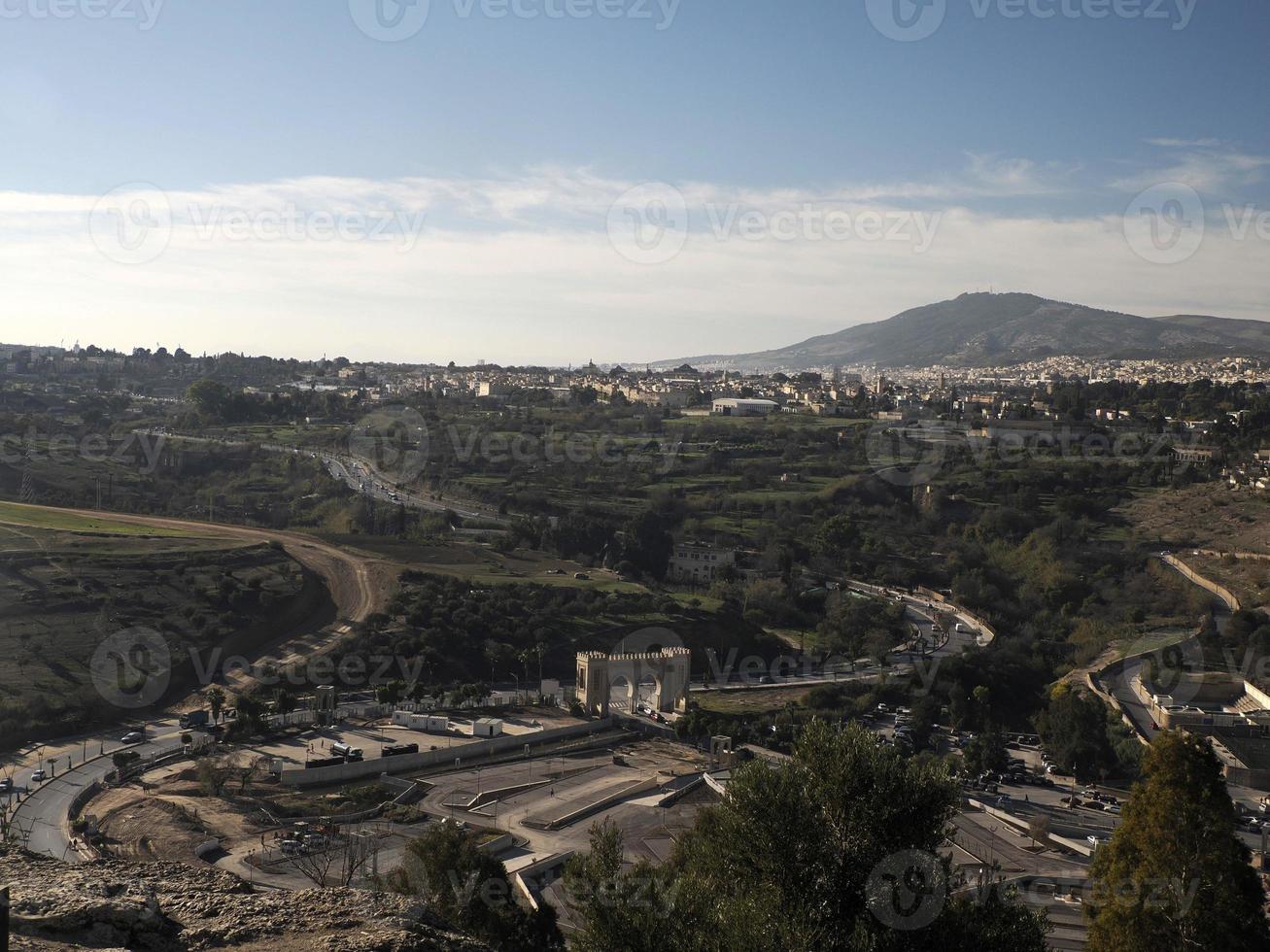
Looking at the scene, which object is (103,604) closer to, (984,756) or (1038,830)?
(984,756)

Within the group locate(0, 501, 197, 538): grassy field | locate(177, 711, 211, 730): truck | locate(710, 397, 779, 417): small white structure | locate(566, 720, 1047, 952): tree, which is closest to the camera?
locate(566, 720, 1047, 952): tree

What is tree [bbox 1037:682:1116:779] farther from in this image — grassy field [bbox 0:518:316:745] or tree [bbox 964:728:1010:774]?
grassy field [bbox 0:518:316:745]

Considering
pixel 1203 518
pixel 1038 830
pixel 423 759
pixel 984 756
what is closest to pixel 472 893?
pixel 423 759

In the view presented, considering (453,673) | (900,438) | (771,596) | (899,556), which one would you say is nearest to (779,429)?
(900,438)

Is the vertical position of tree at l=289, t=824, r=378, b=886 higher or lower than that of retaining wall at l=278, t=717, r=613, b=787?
higher

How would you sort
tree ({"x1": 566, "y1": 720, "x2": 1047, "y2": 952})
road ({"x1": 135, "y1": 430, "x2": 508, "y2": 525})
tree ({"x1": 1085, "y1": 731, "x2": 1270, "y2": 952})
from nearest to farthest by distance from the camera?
tree ({"x1": 566, "y1": 720, "x2": 1047, "y2": 952}), tree ({"x1": 1085, "y1": 731, "x2": 1270, "y2": 952}), road ({"x1": 135, "y1": 430, "x2": 508, "y2": 525})

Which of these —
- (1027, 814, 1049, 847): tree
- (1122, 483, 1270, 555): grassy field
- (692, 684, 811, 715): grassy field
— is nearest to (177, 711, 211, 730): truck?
(692, 684, 811, 715): grassy field

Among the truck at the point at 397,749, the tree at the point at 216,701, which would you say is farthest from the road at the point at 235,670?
the truck at the point at 397,749
